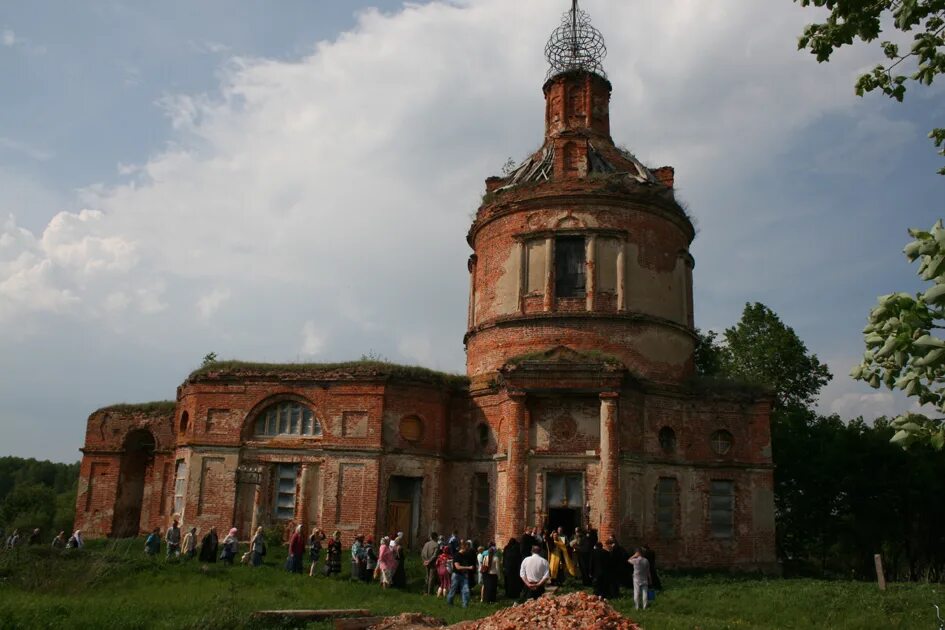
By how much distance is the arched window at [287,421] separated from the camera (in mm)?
25406

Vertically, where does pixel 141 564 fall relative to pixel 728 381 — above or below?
below

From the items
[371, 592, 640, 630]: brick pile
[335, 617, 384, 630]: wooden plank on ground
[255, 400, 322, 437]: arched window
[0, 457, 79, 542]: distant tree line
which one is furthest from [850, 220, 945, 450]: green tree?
[0, 457, 79, 542]: distant tree line

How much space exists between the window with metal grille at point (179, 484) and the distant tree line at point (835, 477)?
1825 centimetres

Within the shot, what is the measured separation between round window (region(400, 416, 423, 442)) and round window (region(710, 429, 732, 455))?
8.93 meters

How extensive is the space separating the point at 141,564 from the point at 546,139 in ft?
64.7

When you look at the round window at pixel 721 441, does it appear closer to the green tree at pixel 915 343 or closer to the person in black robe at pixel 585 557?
the person in black robe at pixel 585 557

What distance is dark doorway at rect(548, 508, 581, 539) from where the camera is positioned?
22.5m

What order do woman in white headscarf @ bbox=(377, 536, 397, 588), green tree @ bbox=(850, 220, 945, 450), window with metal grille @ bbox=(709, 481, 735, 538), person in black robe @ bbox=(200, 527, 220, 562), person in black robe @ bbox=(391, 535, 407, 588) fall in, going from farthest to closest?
window with metal grille @ bbox=(709, 481, 735, 538) < person in black robe @ bbox=(200, 527, 220, 562) < person in black robe @ bbox=(391, 535, 407, 588) < woman in white headscarf @ bbox=(377, 536, 397, 588) < green tree @ bbox=(850, 220, 945, 450)

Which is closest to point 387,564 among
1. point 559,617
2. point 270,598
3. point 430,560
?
point 430,560

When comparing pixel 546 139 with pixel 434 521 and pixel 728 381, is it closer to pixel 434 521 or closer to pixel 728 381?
pixel 728 381

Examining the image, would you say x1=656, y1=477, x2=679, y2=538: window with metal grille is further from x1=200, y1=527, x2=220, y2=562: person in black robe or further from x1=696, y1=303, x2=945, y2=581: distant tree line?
x1=200, y1=527, x2=220, y2=562: person in black robe

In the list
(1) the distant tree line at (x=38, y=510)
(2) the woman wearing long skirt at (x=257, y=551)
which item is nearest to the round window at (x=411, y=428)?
(2) the woman wearing long skirt at (x=257, y=551)

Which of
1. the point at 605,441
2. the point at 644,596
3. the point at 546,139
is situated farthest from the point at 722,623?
the point at 546,139

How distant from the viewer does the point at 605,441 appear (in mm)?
22203
